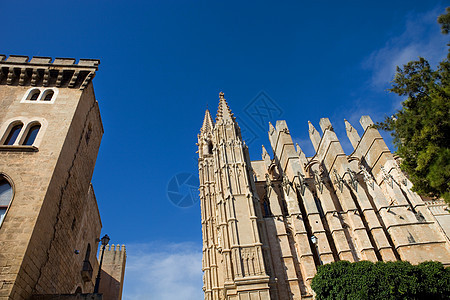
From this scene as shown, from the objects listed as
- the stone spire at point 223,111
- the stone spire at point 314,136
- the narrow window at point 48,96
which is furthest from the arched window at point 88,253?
the stone spire at point 314,136

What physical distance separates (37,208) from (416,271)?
1660 centimetres

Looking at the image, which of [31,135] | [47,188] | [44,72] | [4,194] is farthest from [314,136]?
[4,194]

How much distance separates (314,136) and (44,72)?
937 inches

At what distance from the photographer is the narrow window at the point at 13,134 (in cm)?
1150

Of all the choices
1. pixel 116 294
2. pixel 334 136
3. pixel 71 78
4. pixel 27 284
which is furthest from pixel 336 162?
pixel 116 294

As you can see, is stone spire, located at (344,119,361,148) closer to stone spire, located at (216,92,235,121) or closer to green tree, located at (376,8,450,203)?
stone spire, located at (216,92,235,121)

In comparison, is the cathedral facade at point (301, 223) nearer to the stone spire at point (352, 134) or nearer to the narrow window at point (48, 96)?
the stone spire at point (352, 134)

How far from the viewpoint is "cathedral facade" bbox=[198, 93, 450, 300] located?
55.0 ft

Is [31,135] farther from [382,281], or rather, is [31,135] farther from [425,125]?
[382,281]

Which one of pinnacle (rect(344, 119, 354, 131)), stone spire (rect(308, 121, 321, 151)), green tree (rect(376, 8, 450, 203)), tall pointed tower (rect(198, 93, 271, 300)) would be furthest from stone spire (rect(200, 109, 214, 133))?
green tree (rect(376, 8, 450, 203))

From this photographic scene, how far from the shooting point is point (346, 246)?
1838 cm

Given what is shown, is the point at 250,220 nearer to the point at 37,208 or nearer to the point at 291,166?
the point at 291,166

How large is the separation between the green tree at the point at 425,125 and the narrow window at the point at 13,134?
1481cm

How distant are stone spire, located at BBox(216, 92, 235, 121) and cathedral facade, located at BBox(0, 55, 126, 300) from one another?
11.8 m
